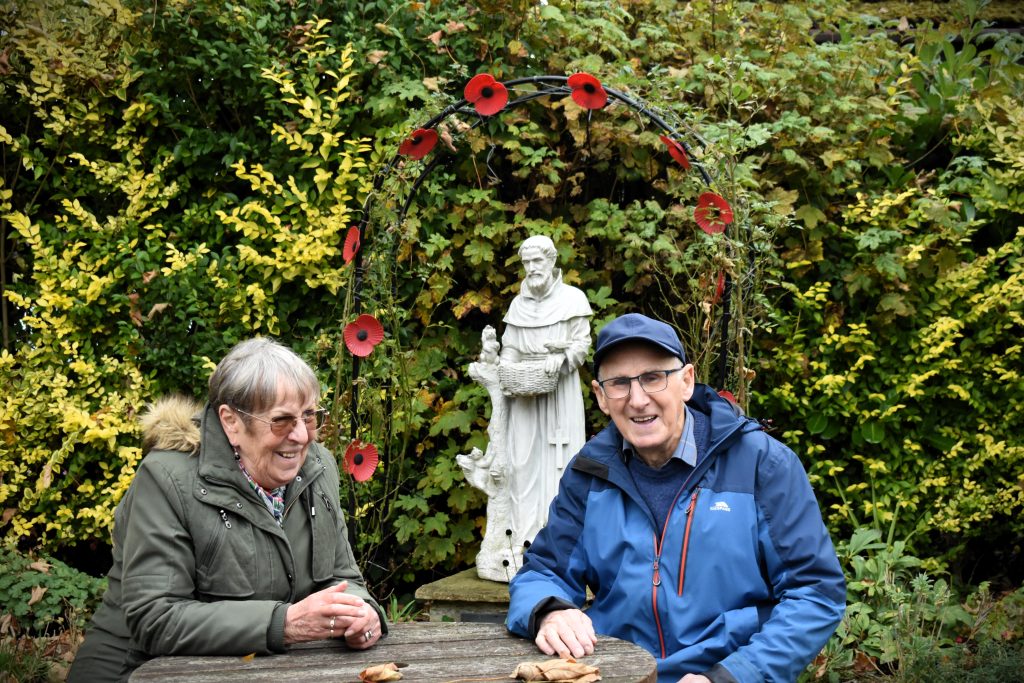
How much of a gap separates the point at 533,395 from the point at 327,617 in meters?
2.37

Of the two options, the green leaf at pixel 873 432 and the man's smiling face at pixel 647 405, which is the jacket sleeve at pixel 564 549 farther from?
the green leaf at pixel 873 432

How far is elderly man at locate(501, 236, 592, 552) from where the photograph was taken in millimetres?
4535

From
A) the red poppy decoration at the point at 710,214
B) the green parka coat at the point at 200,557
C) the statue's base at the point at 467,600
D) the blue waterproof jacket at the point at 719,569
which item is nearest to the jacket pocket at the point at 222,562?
the green parka coat at the point at 200,557

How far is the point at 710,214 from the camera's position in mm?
4566

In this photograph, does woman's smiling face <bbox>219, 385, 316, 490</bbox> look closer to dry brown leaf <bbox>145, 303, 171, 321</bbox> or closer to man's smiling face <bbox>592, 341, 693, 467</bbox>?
man's smiling face <bbox>592, 341, 693, 467</bbox>

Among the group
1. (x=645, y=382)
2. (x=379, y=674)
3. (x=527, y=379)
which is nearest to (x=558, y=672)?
(x=379, y=674)

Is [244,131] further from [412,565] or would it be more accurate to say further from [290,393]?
[290,393]

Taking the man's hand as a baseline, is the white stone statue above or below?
above

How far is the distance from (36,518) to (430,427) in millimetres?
2193

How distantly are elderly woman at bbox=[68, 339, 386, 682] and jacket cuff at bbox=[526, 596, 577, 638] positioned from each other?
371 mm

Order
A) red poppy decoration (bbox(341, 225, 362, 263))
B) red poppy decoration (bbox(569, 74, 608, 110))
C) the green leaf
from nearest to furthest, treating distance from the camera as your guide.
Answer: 1. red poppy decoration (bbox(569, 74, 608, 110))
2. red poppy decoration (bbox(341, 225, 362, 263))
3. the green leaf

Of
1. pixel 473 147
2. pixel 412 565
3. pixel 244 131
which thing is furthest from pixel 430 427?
pixel 244 131

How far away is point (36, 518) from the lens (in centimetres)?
543

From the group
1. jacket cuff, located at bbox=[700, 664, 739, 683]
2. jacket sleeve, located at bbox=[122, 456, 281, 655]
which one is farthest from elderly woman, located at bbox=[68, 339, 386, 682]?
jacket cuff, located at bbox=[700, 664, 739, 683]
